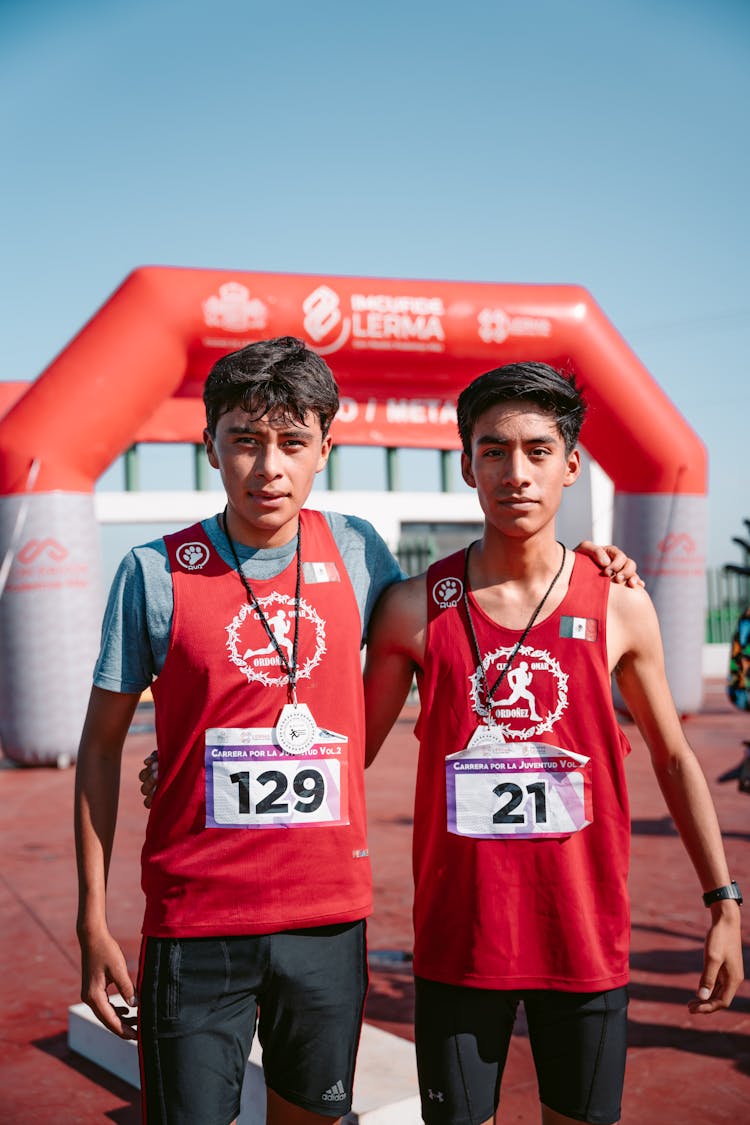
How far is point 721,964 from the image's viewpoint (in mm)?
1880

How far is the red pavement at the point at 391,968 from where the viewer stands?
300 centimetres

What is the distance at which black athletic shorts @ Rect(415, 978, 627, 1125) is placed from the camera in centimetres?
177

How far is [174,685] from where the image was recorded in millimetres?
1783

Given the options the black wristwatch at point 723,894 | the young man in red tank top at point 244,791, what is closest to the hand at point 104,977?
the young man in red tank top at point 244,791

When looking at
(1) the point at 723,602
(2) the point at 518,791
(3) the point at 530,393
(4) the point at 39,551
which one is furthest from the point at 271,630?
(1) the point at 723,602

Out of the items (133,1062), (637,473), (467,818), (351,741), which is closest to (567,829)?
(467,818)

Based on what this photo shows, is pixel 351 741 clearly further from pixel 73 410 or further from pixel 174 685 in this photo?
pixel 73 410

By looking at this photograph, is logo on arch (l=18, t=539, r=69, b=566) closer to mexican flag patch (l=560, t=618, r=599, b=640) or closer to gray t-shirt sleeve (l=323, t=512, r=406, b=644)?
gray t-shirt sleeve (l=323, t=512, r=406, b=644)

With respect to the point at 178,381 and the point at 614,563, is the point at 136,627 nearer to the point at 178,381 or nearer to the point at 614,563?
the point at 614,563

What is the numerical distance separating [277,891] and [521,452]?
0.91 m

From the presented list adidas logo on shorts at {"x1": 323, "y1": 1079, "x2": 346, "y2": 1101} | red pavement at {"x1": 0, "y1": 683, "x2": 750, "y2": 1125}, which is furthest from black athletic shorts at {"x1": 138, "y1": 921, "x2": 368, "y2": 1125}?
red pavement at {"x1": 0, "y1": 683, "x2": 750, "y2": 1125}

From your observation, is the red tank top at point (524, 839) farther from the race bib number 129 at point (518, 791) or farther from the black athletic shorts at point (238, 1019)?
the black athletic shorts at point (238, 1019)

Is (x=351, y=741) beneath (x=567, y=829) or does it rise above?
above

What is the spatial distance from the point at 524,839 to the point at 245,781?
20.3 inches
